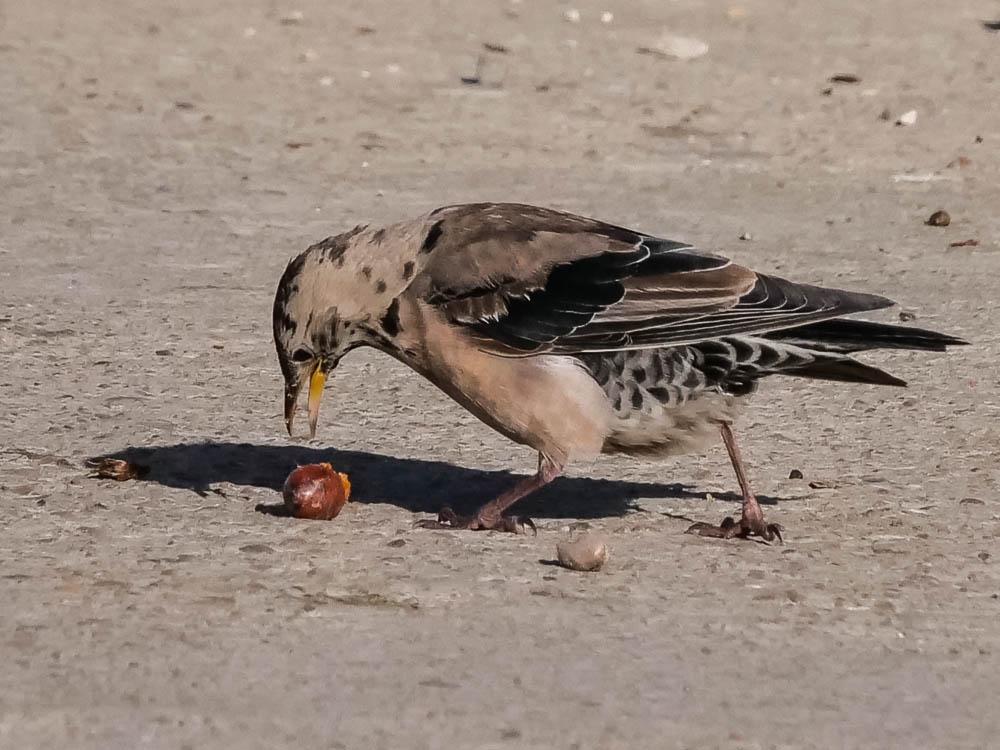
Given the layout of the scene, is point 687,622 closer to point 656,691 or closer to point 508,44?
point 656,691

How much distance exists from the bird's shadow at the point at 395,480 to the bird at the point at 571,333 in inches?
10.5

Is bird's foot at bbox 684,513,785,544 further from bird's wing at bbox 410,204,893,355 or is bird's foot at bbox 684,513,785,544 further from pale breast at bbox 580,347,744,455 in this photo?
bird's wing at bbox 410,204,893,355

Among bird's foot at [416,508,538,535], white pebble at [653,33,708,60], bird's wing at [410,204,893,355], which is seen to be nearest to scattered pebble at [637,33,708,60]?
white pebble at [653,33,708,60]

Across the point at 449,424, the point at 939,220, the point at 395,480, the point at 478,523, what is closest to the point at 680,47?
the point at 939,220

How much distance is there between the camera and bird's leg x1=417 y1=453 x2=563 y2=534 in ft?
19.6

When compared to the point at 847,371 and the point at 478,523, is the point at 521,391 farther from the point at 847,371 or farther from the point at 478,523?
the point at 847,371

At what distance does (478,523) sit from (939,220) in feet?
15.5

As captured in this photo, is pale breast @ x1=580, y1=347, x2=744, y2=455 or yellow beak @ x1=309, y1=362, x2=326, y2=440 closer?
pale breast @ x1=580, y1=347, x2=744, y2=455

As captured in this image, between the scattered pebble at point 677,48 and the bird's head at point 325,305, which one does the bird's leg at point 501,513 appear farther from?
the scattered pebble at point 677,48

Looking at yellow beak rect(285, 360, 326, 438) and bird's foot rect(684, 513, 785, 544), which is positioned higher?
yellow beak rect(285, 360, 326, 438)

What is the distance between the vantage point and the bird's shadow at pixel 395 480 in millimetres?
6332

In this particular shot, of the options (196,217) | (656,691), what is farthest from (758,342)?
(196,217)

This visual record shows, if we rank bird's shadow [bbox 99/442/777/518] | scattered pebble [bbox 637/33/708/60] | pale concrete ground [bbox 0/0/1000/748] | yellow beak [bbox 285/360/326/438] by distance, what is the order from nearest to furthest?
pale concrete ground [bbox 0/0/1000/748] → yellow beak [bbox 285/360/326/438] → bird's shadow [bbox 99/442/777/518] → scattered pebble [bbox 637/33/708/60]

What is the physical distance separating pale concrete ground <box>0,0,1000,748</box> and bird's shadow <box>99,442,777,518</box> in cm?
2
